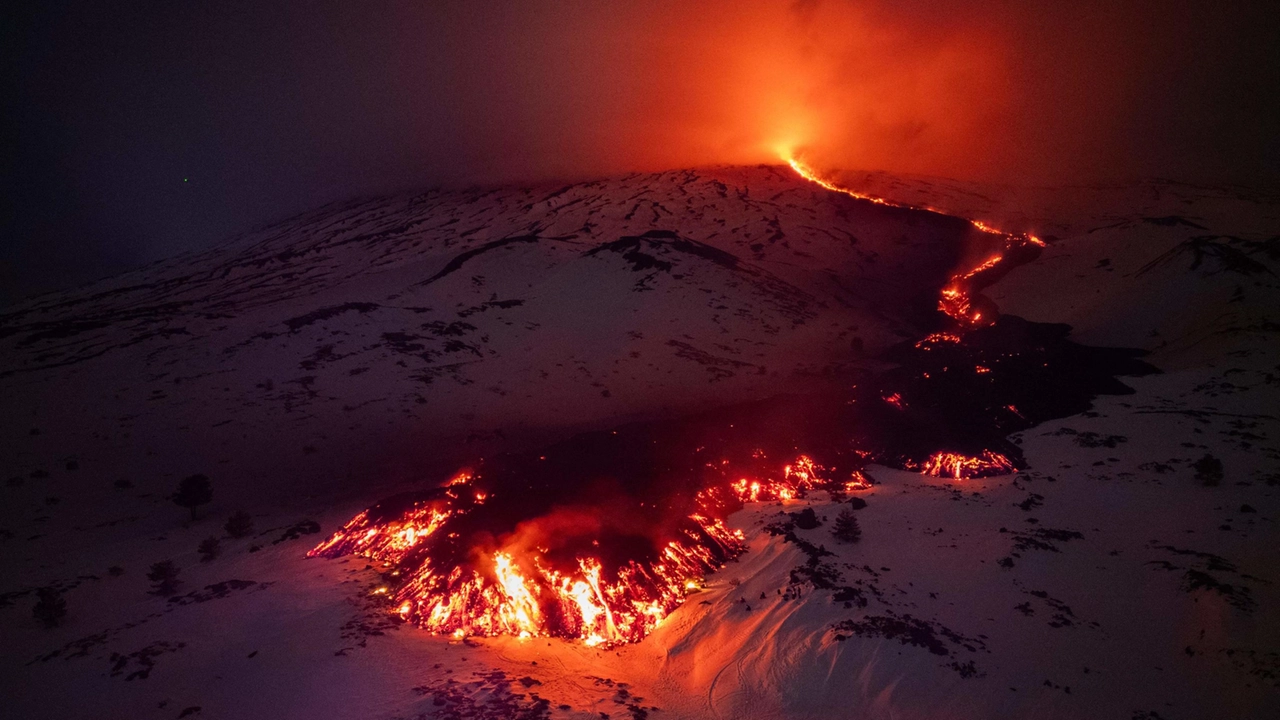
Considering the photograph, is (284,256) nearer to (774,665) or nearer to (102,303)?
(102,303)

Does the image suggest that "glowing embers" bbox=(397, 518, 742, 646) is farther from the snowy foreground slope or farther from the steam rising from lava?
the snowy foreground slope

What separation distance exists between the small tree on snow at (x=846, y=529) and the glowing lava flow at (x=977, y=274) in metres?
21.7

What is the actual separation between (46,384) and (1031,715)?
30.2 metres

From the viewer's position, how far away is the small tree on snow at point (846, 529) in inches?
504

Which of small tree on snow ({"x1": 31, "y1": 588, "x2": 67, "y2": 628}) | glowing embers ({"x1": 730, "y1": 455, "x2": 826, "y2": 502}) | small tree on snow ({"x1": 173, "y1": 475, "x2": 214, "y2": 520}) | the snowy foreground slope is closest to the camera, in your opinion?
the snowy foreground slope

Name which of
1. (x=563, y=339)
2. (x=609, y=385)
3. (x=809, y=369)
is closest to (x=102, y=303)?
(x=563, y=339)

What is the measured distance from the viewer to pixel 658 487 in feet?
51.0

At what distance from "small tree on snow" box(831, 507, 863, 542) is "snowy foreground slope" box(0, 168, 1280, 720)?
9.1 inches

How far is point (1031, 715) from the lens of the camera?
8.29 m

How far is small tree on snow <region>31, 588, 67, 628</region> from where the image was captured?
Result: 1016 cm

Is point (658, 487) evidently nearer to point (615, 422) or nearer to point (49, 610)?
point (615, 422)

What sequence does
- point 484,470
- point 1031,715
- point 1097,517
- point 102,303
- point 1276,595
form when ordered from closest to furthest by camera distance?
1. point 1031,715
2. point 1276,595
3. point 1097,517
4. point 484,470
5. point 102,303

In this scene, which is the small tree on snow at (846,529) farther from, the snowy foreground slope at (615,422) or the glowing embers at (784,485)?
the glowing embers at (784,485)

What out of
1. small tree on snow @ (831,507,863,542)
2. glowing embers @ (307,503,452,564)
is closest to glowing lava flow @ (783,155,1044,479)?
small tree on snow @ (831,507,863,542)
